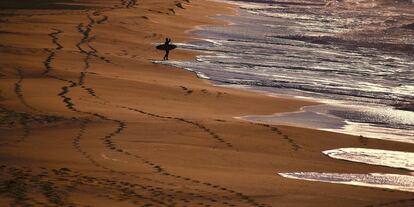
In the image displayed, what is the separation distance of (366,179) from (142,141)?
11.0 feet

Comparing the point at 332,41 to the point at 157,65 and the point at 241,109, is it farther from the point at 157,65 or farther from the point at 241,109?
the point at 241,109

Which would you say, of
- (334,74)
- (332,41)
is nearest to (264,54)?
(334,74)

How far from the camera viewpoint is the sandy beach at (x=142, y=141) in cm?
1098

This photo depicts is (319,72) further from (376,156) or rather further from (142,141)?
(142,141)

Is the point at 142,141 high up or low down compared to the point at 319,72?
up

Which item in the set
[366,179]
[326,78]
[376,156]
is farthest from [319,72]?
[366,179]

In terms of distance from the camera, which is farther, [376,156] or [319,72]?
[319,72]

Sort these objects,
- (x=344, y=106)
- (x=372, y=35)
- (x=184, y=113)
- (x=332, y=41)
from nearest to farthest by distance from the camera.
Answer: (x=184, y=113)
(x=344, y=106)
(x=332, y=41)
(x=372, y=35)

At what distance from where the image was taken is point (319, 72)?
26766 mm

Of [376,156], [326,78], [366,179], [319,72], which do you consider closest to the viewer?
[366,179]

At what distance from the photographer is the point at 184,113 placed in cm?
1739

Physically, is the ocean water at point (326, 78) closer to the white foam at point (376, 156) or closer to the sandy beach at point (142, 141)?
the white foam at point (376, 156)

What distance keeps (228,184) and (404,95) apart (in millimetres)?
12125

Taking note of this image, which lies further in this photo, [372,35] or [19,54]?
[372,35]
